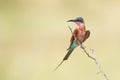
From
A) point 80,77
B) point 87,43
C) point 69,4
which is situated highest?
point 69,4

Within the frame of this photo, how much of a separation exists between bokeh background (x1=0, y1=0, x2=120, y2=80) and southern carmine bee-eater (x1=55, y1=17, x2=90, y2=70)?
0.7 inches

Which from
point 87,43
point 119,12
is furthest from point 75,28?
point 119,12

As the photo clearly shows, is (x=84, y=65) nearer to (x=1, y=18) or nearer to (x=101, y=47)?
(x=101, y=47)

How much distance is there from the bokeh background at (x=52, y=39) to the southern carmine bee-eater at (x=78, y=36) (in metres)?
0.02

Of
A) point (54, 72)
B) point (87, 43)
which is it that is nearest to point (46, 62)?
point (54, 72)

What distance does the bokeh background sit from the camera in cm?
137

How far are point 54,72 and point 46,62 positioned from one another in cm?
5

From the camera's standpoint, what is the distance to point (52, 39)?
141 cm

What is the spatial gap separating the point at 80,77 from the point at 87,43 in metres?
0.12

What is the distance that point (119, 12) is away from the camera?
1.45 metres

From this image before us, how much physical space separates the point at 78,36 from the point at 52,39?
111 mm

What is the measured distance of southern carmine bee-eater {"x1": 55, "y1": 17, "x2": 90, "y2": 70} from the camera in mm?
1351

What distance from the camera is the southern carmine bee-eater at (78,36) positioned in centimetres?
135

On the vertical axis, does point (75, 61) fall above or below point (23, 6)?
below
